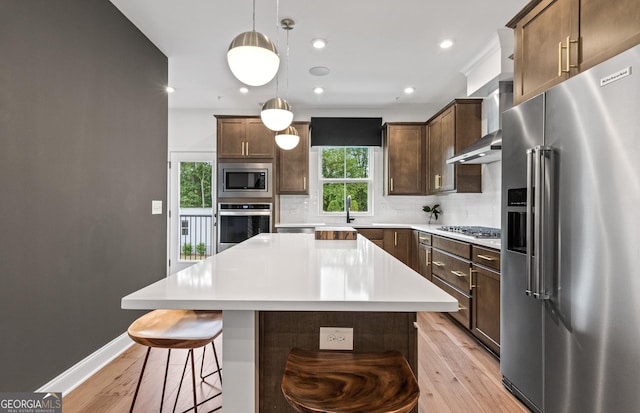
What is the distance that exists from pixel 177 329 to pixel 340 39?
2807 mm

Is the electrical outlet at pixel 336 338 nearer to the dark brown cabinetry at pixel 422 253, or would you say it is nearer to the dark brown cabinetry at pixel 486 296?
the dark brown cabinetry at pixel 486 296

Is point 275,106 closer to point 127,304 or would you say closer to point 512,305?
point 127,304

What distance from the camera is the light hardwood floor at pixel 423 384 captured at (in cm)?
201

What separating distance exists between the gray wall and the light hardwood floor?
25 cm

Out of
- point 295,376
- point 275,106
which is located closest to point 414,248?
point 275,106

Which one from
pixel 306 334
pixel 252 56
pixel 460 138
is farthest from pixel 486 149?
pixel 306 334

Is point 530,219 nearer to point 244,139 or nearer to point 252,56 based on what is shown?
point 252,56

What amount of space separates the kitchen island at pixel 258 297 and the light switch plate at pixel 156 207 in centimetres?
218

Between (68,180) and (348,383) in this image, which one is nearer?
(348,383)

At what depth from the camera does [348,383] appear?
102 centimetres

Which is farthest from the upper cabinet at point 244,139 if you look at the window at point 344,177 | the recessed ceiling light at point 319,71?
the recessed ceiling light at point 319,71

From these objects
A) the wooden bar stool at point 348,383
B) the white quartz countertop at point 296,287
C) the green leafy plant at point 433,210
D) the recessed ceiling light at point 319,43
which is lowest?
the wooden bar stool at point 348,383

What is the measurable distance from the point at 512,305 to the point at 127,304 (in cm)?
211

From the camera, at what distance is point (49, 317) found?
81.7 inches
